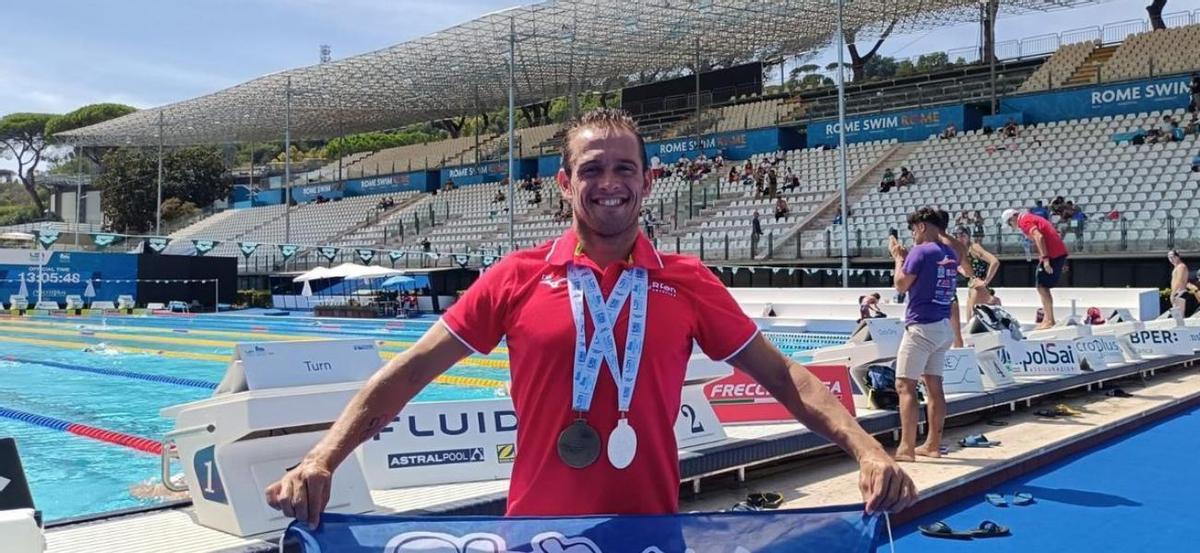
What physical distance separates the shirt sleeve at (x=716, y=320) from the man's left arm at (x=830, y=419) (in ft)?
0.11

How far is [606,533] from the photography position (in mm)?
1805

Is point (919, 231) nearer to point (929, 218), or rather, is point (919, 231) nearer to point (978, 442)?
point (929, 218)

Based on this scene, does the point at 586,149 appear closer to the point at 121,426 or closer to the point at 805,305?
the point at 121,426

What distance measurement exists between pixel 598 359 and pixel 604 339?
4 centimetres

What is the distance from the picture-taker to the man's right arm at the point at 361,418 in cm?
172

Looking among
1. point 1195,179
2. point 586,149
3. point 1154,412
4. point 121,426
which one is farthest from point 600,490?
point 1195,179

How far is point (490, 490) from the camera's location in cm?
433

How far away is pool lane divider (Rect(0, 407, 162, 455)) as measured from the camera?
747cm

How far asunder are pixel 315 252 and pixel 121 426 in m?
26.8

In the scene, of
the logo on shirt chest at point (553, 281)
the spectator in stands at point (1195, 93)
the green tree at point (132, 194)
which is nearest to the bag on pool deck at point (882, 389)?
the logo on shirt chest at point (553, 281)

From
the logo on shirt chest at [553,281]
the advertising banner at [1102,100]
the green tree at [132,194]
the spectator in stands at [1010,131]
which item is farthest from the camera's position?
the green tree at [132,194]

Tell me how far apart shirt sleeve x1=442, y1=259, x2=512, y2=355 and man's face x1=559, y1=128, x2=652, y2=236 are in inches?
7.9

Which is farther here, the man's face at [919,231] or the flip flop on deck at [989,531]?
the man's face at [919,231]

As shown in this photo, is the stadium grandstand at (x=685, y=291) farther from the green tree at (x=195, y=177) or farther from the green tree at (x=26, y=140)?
the green tree at (x=26, y=140)
